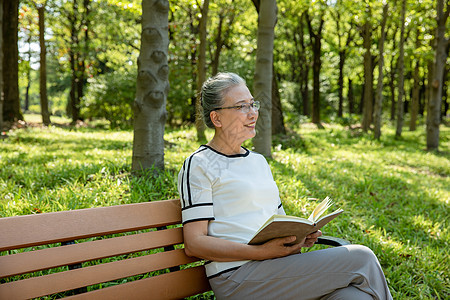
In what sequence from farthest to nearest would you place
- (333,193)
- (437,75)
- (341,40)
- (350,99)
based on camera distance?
(350,99)
(341,40)
(437,75)
(333,193)

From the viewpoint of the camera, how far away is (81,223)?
2.03 metres

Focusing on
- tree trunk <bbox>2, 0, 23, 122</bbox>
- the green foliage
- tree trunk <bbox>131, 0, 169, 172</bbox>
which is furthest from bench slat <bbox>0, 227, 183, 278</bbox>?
the green foliage

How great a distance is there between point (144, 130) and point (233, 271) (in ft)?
8.86

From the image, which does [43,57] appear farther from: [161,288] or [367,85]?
[161,288]

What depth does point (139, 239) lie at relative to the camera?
2.21 m

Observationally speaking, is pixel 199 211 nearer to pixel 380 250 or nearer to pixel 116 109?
pixel 380 250

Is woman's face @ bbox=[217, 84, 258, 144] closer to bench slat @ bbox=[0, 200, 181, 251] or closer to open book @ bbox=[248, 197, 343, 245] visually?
bench slat @ bbox=[0, 200, 181, 251]

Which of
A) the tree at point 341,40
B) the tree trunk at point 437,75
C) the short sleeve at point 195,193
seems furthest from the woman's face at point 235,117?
the tree at point 341,40

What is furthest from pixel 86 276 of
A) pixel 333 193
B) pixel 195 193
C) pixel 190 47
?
pixel 190 47

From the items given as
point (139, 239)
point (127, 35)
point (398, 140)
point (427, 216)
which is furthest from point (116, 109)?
point (139, 239)

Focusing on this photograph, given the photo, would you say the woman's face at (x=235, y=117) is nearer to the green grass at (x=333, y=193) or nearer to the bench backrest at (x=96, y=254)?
the bench backrest at (x=96, y=254)

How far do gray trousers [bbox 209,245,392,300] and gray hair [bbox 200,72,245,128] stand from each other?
37.4 inches

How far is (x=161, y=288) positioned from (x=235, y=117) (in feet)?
3.59

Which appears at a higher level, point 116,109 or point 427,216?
point 116,109
